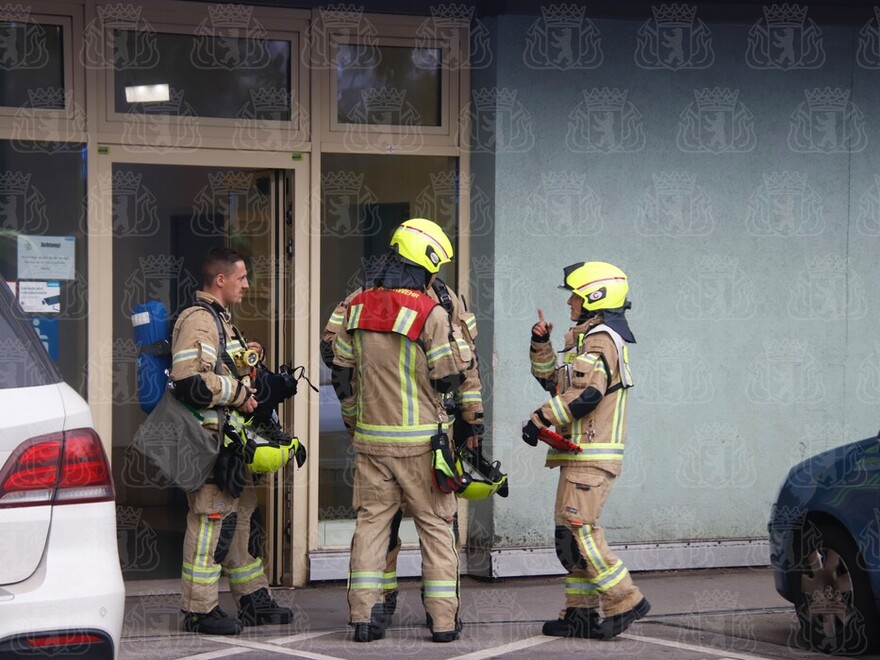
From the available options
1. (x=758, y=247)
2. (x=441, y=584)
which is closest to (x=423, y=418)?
(x=441, y=584)

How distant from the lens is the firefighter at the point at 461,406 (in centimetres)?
684

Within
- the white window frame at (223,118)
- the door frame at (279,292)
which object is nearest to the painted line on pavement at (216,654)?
the door frame at (279,292)

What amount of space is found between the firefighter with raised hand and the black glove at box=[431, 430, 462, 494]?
1.53ft

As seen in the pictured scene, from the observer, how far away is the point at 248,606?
285 inches

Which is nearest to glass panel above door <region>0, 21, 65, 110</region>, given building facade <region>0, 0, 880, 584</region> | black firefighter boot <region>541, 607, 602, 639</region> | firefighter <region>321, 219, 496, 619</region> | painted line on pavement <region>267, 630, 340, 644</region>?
building facade <region>0, 0, 880, 584</region>

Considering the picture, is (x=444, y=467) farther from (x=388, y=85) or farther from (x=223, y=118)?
(x=388, y=85)

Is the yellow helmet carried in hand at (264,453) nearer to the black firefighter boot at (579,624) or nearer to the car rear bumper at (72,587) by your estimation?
the black firefighter boot at (579,624)

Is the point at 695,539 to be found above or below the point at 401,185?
below

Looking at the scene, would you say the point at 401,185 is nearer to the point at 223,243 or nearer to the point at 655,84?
the point at 223,243

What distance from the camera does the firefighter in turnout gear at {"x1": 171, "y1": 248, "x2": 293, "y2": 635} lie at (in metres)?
6.80

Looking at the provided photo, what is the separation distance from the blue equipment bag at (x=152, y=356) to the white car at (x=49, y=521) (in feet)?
9.56

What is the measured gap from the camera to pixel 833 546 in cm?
648

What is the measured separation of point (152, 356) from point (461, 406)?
5.30 ft

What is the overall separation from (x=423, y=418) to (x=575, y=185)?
255cm
